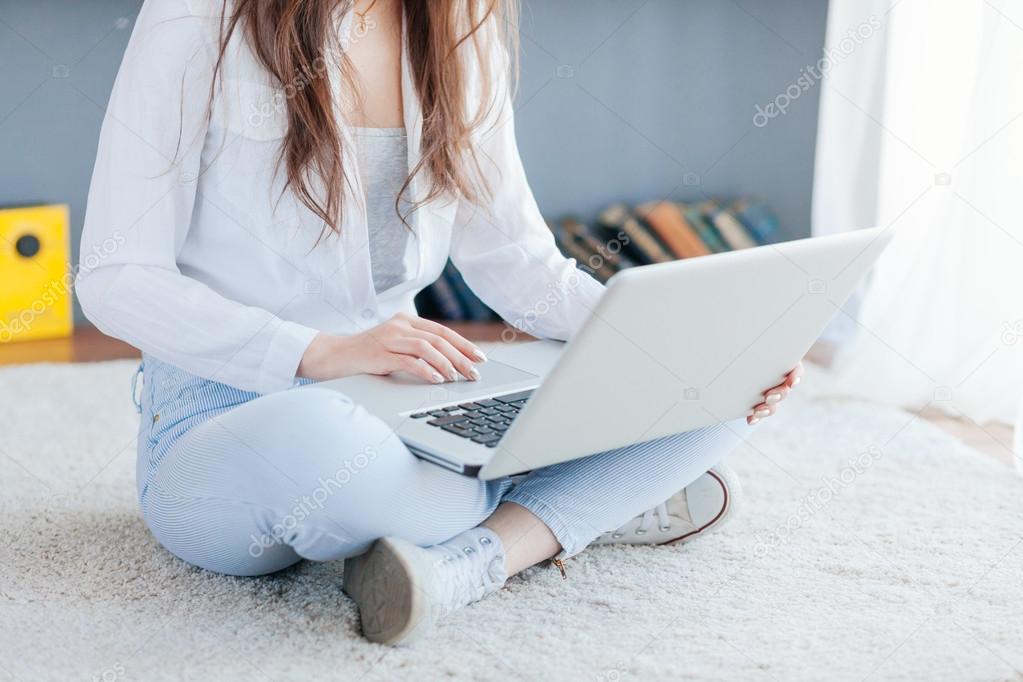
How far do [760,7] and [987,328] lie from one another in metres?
1.11

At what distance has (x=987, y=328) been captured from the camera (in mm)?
1847

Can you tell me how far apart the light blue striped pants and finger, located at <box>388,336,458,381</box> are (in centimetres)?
8

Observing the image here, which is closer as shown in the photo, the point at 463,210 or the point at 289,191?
the point at 289,191

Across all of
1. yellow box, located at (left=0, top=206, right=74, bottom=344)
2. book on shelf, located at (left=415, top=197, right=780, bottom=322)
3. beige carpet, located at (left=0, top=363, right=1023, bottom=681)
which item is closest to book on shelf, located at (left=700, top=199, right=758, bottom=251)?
book on shelf, located at (left=415, top=197, right=780, bottom=322)

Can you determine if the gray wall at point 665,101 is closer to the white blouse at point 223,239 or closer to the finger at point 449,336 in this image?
the white blouse at point 223,239

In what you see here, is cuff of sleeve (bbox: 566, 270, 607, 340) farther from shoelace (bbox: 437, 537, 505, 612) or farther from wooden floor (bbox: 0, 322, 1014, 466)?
wooden floor (bbox: 0, 322, 1014, 466)

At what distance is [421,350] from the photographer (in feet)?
3.48

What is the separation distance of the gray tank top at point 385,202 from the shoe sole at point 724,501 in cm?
40

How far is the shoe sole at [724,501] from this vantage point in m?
1.31

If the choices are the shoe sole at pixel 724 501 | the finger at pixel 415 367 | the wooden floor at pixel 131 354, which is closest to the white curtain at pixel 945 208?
the wooden floor at pixel 131 354

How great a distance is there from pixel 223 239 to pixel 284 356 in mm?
162

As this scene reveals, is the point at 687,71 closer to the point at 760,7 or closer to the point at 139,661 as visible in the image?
the point at 760,7

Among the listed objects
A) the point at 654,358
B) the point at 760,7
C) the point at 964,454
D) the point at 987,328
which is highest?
the point at 760,7

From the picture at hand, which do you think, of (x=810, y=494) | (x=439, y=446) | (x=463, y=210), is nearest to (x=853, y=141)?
(x=810, y=494)
